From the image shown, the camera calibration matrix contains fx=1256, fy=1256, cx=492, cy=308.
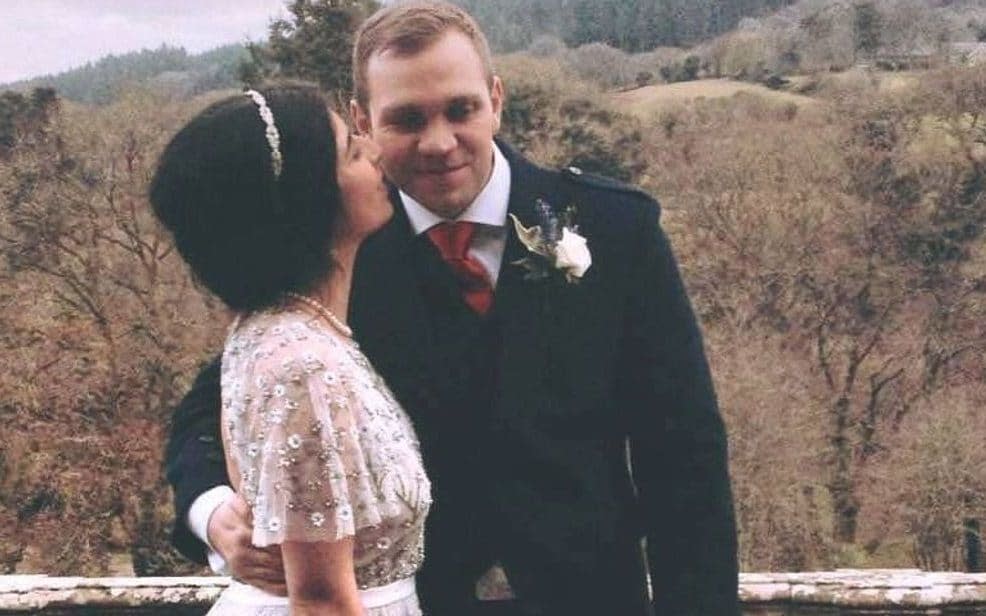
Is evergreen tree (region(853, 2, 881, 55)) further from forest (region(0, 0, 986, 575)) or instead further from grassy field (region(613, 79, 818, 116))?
forest (region(0, 0, 986, 575))

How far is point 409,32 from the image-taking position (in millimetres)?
1995

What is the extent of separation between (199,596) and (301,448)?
9.41 ft

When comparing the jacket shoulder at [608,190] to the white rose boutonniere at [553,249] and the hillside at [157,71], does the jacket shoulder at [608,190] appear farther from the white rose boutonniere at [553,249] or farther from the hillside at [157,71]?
the hillside at [157,71]

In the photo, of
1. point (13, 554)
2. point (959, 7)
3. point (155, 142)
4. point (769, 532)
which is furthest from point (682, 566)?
point (959, 7)

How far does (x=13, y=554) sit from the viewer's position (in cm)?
1370

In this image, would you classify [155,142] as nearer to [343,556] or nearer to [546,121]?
[546,121]

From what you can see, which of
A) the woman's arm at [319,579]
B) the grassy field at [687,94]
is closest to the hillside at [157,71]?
the grassy field at [687,94]

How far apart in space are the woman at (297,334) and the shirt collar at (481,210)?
0.33 meters

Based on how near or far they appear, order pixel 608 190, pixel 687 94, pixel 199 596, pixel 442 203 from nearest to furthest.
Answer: pixel 442 203
pixel 608 190
pixel 199 596
pixel 687 94

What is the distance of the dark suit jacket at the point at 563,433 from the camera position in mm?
2047

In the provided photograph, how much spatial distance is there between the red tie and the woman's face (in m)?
0.32

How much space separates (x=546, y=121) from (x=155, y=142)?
8596mm

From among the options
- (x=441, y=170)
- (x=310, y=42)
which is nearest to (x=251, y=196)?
(x=441, y=170)

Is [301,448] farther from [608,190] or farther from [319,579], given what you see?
[608,190]
